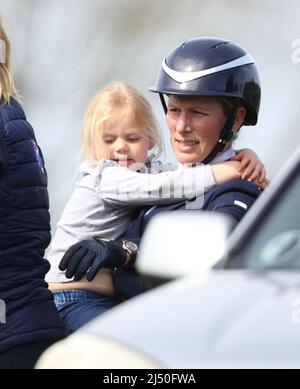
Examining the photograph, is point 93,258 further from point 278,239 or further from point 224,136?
point 278,239

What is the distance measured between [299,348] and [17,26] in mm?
15210

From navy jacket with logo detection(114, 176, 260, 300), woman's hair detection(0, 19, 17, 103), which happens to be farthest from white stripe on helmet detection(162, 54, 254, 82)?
woman's hair detection(0, 19, 17, 103)

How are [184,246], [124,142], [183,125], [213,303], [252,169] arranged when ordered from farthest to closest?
[124,142]
[183,125]
[252,169]
[184,246]
[213,303]

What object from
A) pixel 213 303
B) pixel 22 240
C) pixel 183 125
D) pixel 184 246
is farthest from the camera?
pixel 183 125

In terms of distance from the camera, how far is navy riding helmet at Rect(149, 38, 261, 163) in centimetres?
641

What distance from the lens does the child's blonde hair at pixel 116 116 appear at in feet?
21.6

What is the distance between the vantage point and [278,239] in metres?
4.84

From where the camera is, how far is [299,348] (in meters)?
3.94

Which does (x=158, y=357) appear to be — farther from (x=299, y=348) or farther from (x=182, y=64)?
(x=182, y=64)

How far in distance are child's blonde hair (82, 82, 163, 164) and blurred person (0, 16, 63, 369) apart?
1.74ft

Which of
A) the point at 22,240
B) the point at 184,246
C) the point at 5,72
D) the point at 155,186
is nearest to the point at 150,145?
the point at 155,186

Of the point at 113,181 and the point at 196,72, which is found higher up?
the point at 196,72

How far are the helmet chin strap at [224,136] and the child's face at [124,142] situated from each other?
0.29 metres

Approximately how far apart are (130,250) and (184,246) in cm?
126
